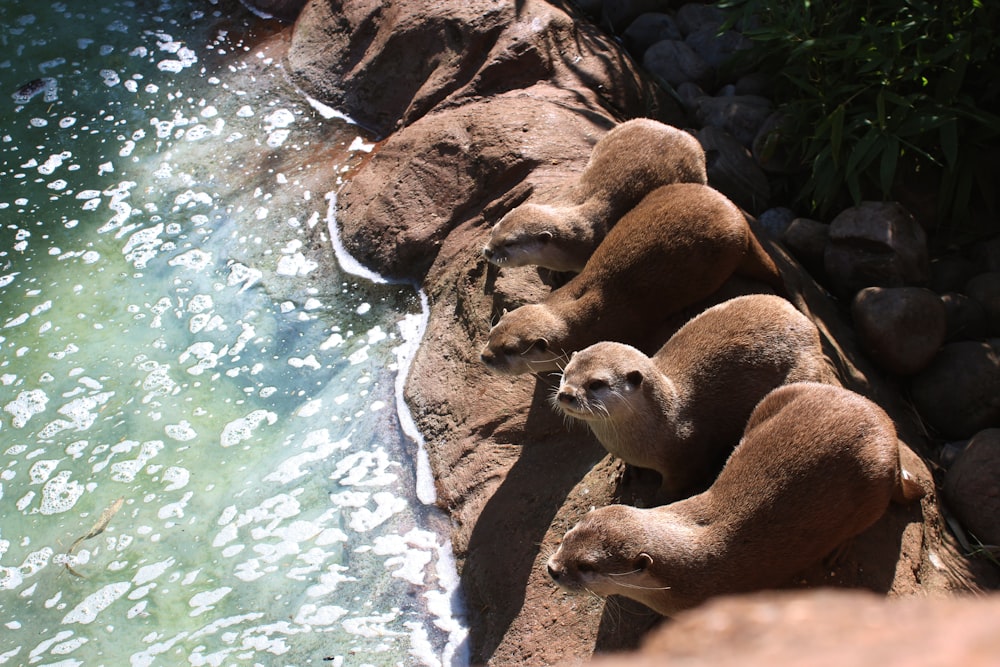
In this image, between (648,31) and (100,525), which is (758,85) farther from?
→ (100,525)

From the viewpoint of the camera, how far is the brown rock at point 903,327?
3.39 meters

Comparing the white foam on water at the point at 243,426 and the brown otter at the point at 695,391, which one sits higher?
the brown otter at the point at 695,391

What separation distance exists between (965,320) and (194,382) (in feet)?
10.9

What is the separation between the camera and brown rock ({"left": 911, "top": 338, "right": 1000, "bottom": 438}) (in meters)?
3.30

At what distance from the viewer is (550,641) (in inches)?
104

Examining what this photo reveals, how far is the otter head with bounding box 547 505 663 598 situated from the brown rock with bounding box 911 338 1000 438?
1.61 meters

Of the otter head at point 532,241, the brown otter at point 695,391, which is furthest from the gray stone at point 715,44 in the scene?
the brown otter at point 695,391

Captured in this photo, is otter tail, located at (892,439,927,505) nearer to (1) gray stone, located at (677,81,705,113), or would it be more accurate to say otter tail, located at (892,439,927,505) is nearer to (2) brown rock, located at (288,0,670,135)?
(2) brown rock, located at (288,0,670,135)

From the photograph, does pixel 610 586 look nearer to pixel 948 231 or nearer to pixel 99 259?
pixel 948 231

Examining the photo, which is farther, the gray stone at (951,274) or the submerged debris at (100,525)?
the gray stone at (951,274)

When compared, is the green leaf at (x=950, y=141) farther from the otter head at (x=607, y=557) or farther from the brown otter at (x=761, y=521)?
the otter head at (x=607, y=557)

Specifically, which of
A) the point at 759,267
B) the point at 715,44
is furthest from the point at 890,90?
the point at 715,44

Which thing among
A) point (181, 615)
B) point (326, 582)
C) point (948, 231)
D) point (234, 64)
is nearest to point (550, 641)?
point (326, 582)

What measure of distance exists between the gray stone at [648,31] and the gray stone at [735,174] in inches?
46.1
